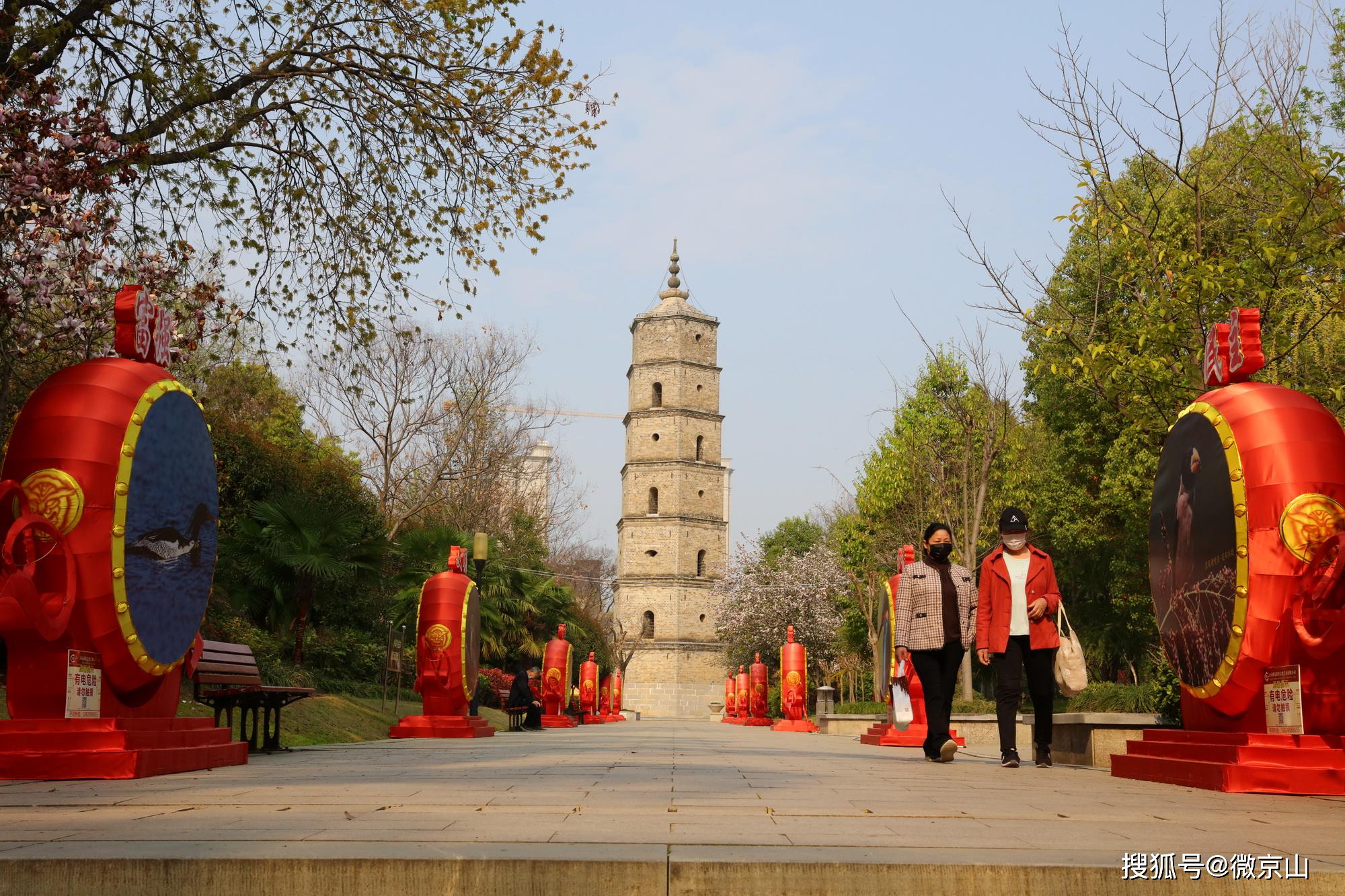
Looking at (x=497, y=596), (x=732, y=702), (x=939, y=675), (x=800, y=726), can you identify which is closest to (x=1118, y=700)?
(x=939, y=675)

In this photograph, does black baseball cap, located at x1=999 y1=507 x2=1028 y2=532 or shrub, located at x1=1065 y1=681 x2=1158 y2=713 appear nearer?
black baseball cap, located at x1=999 y1=507 x2=1028 y2=532

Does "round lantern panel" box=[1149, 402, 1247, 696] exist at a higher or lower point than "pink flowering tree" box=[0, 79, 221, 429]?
lower

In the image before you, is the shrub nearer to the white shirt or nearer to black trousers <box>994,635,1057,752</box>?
black trousers <box>994,635,1057,752</box>

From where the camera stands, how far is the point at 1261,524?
6762 millimetres

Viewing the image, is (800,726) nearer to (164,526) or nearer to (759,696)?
(759,696)

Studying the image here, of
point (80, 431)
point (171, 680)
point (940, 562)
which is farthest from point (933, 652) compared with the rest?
point (80, 431)

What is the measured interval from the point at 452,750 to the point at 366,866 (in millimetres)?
8704

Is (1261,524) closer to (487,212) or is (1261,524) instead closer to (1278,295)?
(1278,295)

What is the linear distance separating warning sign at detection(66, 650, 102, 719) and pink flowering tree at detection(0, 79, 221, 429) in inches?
171

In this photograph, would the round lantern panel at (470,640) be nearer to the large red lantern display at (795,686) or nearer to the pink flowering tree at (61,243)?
the pink flowering tree at (61,243)

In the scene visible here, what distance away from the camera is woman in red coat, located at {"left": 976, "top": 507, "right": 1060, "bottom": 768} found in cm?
934

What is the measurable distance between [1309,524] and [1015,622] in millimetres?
3032

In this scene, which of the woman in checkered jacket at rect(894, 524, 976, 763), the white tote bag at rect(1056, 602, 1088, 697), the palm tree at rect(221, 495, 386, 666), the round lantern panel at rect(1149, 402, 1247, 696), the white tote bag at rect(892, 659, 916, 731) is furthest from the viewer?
the palm tree at rect(221, 495, 386, 666)

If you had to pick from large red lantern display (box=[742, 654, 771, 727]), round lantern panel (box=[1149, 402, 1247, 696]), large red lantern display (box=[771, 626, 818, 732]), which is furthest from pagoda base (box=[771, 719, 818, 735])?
round lantern panel (box=[1149, 402, 1247, 696])
